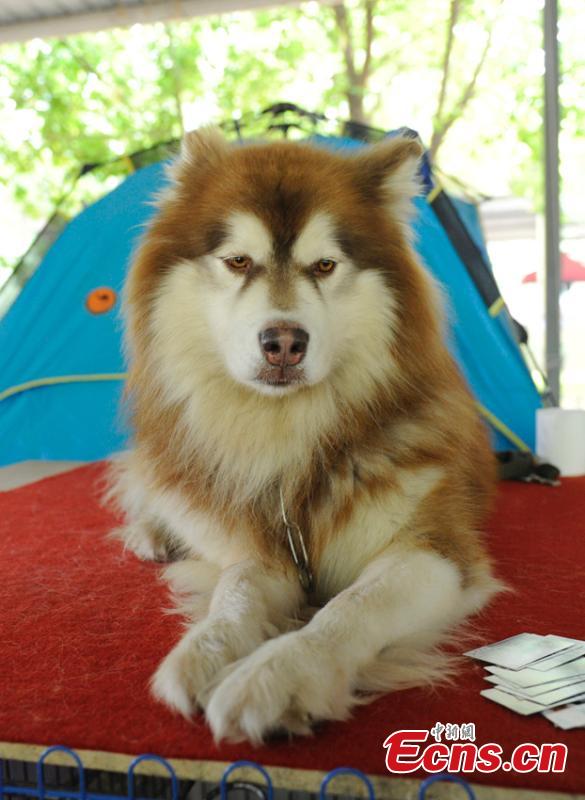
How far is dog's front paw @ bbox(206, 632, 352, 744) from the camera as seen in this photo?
3.87ft

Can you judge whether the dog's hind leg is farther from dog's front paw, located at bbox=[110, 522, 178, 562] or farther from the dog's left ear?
the dog's left ear

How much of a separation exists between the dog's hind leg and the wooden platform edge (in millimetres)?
106

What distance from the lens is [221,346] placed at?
1.86 meters

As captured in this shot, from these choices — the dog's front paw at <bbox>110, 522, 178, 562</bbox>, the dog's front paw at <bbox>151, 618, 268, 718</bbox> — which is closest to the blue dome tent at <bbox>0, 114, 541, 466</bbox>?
the dog's front paw at <bbox>110, 522, 178, 562</bbox>

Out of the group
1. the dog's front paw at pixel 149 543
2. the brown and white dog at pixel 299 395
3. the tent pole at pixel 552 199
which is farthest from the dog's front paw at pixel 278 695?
the tent pole at pixel 552 199

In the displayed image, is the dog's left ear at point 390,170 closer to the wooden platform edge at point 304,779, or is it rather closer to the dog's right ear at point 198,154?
the dog's right ear at point 198,154

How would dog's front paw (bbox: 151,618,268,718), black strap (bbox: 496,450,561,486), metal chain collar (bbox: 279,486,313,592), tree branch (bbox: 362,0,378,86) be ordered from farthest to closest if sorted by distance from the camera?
tree branch (bbox: 362,0,378,86), black strap (bbox: 496,450,561,486), metal chain collar (bbox: 279,486,313,592), dog's front paw (bbox: 151,618,268,718)

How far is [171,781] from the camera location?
4.00 ft

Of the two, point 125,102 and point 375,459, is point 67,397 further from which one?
point 125,102

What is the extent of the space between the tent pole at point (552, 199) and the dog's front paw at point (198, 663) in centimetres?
303

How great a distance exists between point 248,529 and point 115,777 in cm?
63

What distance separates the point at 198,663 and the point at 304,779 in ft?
0.94

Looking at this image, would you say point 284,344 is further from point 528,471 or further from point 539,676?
point 528,471

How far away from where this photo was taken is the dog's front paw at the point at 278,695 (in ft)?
3.87
